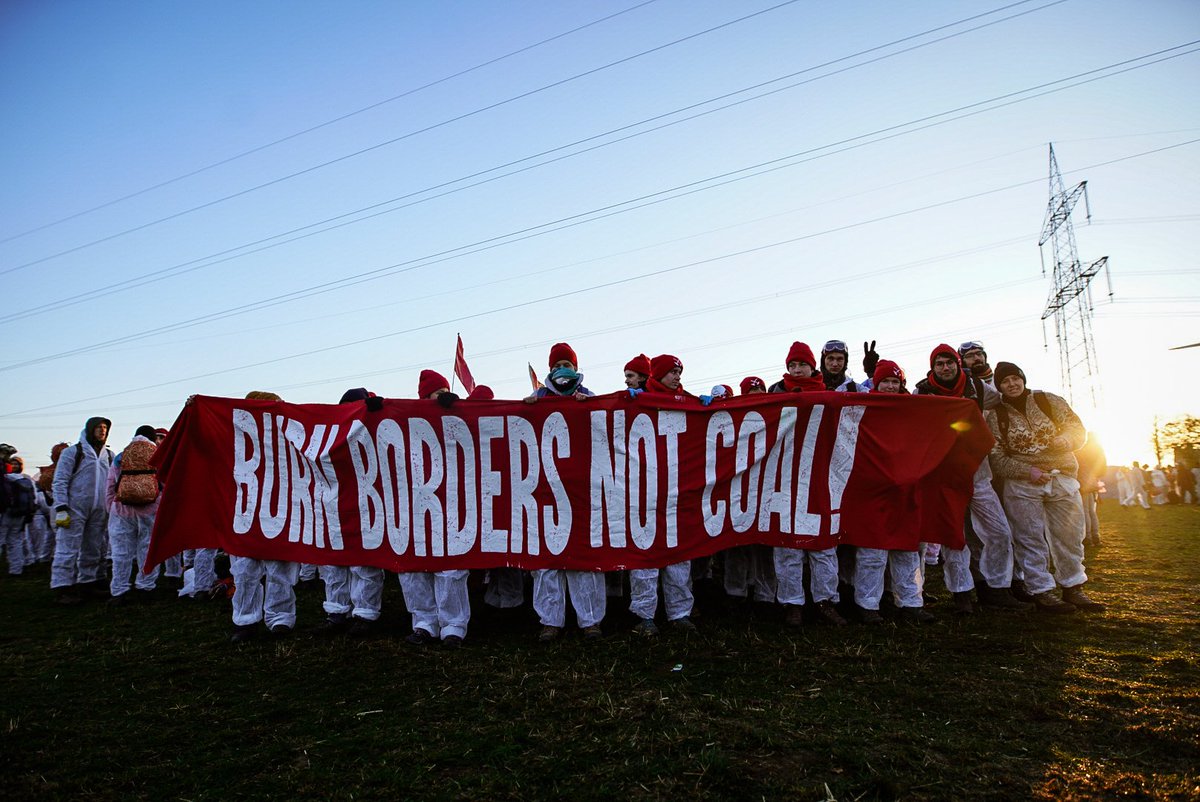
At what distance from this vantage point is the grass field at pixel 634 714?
3037 millimetres

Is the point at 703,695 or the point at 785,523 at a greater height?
the point at 785,523

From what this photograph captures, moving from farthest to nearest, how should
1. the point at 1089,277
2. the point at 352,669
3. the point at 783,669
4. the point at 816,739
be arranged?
1. the point at 1089,277
2. the point at 352,669
3. the point at 783,669
4. the point at 816,739

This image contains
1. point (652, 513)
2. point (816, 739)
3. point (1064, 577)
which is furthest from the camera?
point (1064, 577)

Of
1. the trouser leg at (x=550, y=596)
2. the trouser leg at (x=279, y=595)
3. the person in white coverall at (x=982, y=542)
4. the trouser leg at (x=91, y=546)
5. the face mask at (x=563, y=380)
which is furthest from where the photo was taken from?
the trouser leg at (x=91, y=546)

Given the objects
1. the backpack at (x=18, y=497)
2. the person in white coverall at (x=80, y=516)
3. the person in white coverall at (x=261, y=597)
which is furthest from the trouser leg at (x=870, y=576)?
the backpack at (x=18, y=497)

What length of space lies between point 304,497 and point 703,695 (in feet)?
13.4

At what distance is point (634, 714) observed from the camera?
12.4 feet

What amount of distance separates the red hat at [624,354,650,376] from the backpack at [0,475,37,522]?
10.8 meters

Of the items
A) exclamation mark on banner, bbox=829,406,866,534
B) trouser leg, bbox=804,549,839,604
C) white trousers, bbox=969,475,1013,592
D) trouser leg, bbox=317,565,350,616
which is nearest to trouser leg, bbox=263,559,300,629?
trouser leg, bbox=317,565,350,616

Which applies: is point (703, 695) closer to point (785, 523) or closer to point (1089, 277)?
point (785, 523)

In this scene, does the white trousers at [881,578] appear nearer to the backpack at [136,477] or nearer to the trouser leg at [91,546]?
the backpack at [136,477]

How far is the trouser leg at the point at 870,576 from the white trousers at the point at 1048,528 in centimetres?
145

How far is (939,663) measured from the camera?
4562 millimetres

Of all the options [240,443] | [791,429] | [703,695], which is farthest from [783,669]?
[240,443]
